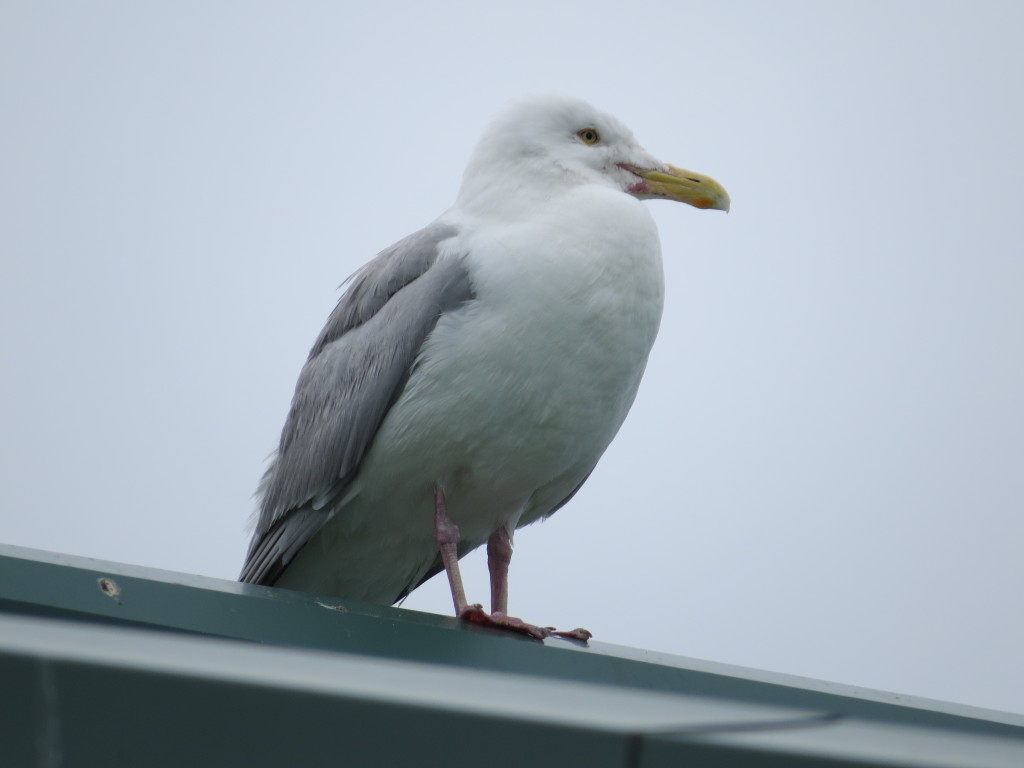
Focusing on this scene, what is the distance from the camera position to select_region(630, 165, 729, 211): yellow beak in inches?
180

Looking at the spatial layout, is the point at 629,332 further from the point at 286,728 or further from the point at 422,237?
the point at 286,728

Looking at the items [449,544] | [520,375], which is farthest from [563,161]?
[449,544]

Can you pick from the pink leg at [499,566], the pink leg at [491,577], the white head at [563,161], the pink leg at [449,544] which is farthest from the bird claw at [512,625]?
the white head at [563,161]

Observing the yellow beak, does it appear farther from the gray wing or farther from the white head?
the gray wing

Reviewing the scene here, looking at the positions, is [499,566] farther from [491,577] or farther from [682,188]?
[682,188]

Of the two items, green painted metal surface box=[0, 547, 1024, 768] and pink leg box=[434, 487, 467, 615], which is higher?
green painted metal surface box=[0, 547, 1024, 768]

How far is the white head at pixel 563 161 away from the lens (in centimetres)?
434

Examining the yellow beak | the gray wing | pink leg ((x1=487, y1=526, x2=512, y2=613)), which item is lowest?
pink leg ((x1=487, y1=526, x2=512, y2=613))

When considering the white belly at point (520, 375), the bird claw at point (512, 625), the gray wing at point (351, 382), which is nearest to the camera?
the bird claw at point (512, 625)

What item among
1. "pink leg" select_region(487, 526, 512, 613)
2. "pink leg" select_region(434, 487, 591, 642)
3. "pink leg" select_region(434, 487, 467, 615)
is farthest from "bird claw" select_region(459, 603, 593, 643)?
"pink leg" select_region(487, 526, 512, 613)

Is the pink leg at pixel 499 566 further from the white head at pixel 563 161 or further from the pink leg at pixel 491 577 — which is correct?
the white head at pixel 563 161

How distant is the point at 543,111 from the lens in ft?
14.9

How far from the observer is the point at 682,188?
4613 millimetres

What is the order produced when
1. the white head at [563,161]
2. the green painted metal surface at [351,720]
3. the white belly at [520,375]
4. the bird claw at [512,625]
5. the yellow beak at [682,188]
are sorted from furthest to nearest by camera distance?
1. the yellow beak at [682,188]
2. the white head at [563,161]
3. the white belly at [520,375]
4. the bird claw at [512,625]
5. the green painted metal surface at [351,720]
